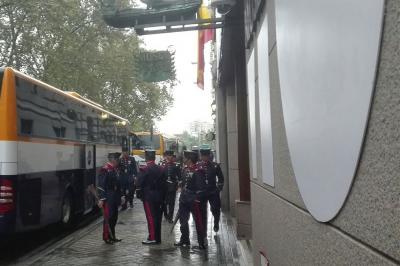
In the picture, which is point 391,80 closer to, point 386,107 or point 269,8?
point 386,107

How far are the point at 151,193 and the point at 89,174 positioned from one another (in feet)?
14.0

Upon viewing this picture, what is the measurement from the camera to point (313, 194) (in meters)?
2.44

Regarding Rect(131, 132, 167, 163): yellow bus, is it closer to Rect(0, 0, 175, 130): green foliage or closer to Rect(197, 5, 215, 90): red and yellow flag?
Rect(0, 0, 175, 130): green foliage

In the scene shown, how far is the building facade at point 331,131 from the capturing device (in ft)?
4.81

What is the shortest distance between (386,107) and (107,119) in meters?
14.7

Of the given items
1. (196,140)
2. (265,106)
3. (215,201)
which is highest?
(196,140)

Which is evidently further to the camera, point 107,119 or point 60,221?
point 107,119

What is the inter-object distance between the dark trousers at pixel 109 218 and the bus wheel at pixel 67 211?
1611mm

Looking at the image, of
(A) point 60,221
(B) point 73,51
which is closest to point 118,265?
(A) point 60,221

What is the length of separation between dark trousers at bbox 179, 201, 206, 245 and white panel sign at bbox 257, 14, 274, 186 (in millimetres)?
4895

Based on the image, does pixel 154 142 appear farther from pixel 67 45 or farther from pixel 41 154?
pixel 41 154

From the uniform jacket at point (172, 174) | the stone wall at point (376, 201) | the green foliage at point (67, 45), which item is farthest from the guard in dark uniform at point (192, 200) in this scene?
the green foliage at point (67, 45)

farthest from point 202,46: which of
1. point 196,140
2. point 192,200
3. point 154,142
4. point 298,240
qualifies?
point 196,140

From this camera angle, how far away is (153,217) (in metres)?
9.62
